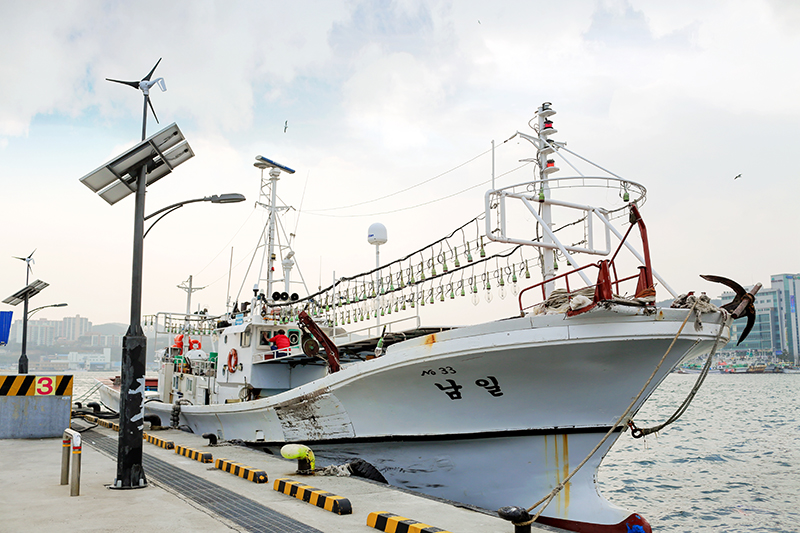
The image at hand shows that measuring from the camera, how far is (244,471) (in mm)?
9945

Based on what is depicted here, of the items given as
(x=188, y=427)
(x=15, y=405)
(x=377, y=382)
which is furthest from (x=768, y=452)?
(x=15, y=405)

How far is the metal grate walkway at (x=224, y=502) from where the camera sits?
269 inches

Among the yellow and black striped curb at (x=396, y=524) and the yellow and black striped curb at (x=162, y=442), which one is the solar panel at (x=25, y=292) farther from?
the yellow and black striped curb at (x=396, y=524)

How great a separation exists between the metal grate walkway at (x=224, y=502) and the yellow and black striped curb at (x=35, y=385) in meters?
4.80

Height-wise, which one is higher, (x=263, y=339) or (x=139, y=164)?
(x=139, y=164)

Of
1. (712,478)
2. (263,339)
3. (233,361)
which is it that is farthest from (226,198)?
(712,478)

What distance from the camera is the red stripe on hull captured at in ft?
31.7

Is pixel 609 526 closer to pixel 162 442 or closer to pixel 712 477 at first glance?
pixel 162 442

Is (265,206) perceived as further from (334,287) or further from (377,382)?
(377,382)

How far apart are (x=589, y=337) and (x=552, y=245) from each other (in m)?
3.16

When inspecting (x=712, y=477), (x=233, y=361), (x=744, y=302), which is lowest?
(x=712, y=477)

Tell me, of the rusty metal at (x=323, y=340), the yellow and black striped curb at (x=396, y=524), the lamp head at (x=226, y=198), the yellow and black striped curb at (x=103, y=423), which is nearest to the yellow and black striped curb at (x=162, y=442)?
the yellow and black striped curb at (x=103, y=423)

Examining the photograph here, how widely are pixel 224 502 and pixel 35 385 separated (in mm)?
9515

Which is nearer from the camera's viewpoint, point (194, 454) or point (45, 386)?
point (194, 454)
